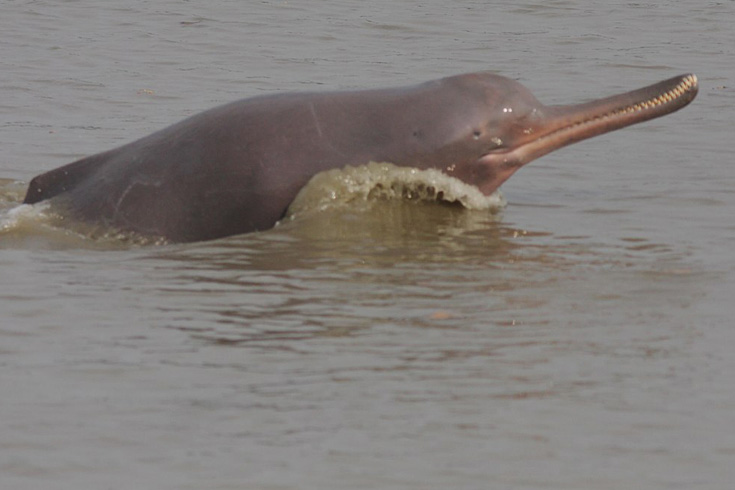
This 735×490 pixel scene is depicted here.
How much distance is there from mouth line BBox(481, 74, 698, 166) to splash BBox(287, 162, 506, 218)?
323 mm

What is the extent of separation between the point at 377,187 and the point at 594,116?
1468mm

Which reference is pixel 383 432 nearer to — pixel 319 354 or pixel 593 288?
pixel 319 354

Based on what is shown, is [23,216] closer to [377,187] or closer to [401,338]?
[377,187]

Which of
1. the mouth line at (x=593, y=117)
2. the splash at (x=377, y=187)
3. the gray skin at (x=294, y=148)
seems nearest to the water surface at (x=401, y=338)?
the splash at (x=377, y=187)

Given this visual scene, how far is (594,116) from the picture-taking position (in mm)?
9891

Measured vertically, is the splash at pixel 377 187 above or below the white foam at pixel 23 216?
above

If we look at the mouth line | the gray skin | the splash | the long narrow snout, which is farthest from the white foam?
the long narrow snout

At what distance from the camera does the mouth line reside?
32.1 ft

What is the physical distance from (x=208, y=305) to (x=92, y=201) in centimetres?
227

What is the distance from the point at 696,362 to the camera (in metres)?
6.68

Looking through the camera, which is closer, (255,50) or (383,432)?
(383,432)

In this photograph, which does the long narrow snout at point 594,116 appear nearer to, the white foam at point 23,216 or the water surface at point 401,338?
the water surface at point 401,338

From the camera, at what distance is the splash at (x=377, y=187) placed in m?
9.30

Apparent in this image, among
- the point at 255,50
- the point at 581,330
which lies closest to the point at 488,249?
the point at 581,330
